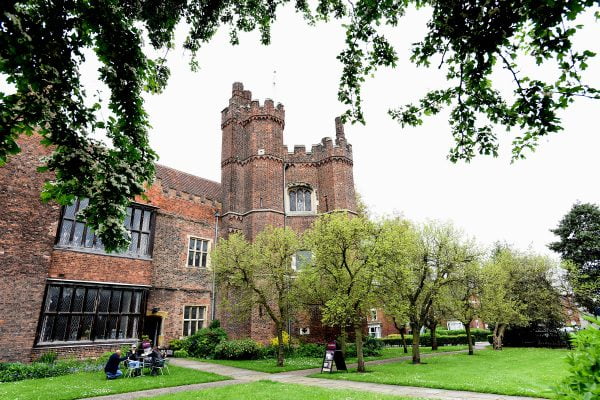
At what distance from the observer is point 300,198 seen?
2558 cm

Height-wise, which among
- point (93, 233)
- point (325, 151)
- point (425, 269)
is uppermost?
point (325, 151)

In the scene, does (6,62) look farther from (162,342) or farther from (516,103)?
(162,342)

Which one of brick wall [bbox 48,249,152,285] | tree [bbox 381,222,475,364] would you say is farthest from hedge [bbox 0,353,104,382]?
tree [bbox 381,222,475,364]

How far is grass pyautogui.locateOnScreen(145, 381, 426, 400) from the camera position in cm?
866

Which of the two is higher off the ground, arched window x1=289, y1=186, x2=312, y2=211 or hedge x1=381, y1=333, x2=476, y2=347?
arched window x1=289, y1=186, x2=312, y2=211

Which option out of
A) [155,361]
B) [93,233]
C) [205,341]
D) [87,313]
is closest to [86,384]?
[155,361]

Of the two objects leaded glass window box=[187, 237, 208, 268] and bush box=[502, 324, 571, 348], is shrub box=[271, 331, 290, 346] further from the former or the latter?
bush box=[502, 324, 571, 348]

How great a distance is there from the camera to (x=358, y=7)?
19.0 feet

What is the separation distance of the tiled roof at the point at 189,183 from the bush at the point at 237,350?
9821mm

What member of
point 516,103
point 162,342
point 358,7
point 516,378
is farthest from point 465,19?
point 162,342

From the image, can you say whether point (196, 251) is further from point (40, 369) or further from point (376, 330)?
point (376, 330)

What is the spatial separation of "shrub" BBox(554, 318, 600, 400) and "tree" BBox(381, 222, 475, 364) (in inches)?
512

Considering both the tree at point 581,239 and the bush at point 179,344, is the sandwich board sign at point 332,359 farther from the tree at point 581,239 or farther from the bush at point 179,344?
the tree at point 581,239

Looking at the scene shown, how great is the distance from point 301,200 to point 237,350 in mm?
11512
